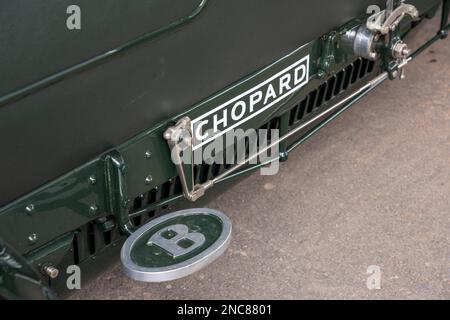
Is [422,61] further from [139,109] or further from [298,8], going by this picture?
[139,109]

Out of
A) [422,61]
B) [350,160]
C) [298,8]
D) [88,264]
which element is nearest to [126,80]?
[88,264]

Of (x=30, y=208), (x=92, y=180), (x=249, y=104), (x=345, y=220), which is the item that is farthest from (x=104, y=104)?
(x=345, y=220)

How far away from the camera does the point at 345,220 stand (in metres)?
2.73

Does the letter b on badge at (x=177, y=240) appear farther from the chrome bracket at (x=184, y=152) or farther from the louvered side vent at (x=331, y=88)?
the louvered side vent at (x=331, y=88)

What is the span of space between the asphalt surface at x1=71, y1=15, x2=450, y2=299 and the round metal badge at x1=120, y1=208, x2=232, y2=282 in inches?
18.6

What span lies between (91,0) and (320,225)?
1.33 m

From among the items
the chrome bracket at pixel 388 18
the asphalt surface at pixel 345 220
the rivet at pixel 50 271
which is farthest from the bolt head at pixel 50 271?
the chrome bracket at pixel 388 18

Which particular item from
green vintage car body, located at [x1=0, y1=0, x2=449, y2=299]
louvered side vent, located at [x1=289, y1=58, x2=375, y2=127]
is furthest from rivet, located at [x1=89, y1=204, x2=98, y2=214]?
louvered side vent, located at [x1=289, y1=58, x2=375, y2=127]

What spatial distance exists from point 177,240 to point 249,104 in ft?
1.91

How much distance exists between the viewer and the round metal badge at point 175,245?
1808 mm

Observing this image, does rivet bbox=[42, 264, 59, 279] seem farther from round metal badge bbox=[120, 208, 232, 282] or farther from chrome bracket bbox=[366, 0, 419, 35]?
chrome bracket bbox=[366, 0, 419, 35]

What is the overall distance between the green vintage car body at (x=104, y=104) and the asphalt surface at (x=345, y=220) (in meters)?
0.30

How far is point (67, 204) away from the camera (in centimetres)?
185

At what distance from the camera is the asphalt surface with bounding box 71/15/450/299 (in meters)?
2.43
